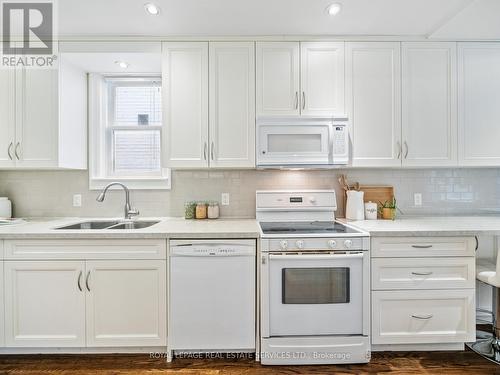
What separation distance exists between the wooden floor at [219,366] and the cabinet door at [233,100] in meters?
1.51

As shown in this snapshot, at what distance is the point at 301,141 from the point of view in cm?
226

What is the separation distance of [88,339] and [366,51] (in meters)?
3.04

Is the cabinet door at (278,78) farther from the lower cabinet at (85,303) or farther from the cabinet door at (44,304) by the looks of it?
the cabinet door at (44,304)

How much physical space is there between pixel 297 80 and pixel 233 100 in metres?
0.55

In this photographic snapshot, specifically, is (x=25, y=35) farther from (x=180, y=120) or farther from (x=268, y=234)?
(x=268, y=234)

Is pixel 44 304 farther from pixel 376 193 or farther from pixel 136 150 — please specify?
pixel 376 193

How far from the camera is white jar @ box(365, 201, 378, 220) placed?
2.49 metres

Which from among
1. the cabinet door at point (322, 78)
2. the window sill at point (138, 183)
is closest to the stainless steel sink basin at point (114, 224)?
the window sill at point (138, 183)

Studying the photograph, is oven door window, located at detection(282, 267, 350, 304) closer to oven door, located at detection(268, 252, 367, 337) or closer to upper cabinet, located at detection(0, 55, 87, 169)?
→ oven door, located at detection(268, 252, 367, 337)

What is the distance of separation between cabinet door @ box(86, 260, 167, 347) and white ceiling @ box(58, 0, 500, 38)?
70.0 inches

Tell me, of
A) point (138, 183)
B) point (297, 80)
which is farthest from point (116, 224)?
point (297, 80)

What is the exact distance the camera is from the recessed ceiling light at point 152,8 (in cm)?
197

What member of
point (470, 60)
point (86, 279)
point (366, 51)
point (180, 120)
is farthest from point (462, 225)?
point (86, 279)

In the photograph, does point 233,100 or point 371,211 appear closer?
point 233,100
